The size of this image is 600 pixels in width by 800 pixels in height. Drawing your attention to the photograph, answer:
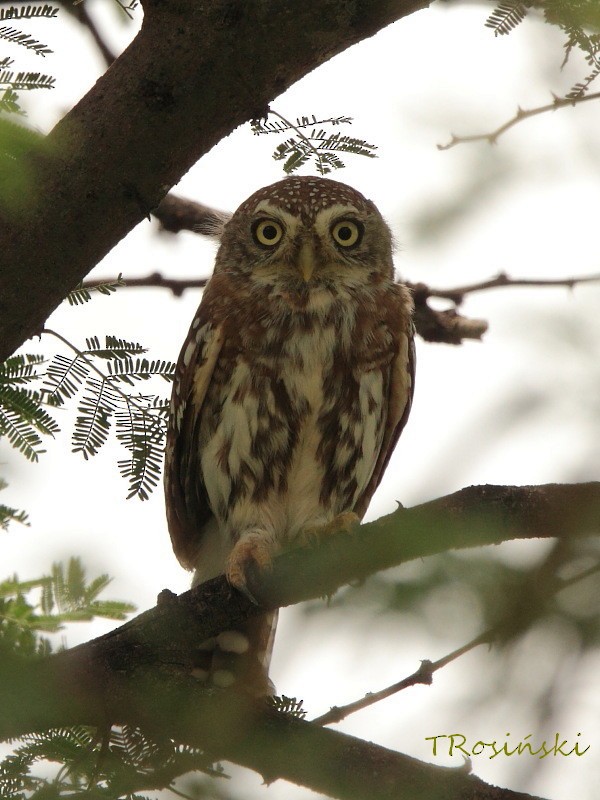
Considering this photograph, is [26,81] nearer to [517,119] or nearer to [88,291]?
[88,291]

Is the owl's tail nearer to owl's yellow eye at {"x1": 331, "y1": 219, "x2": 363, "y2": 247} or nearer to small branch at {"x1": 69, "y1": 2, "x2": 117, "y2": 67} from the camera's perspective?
owl's yellow eye at {"x1": 331, "y1": 219, "x2": 363, "y2": 247}

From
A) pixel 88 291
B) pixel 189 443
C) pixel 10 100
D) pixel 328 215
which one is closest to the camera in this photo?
pixel 10 100

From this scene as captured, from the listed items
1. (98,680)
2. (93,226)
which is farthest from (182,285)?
(98,680)

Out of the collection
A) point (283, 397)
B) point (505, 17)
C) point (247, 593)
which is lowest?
point (247, 593)

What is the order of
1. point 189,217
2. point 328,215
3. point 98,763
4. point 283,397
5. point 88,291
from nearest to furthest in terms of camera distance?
point 98,763 < point 88,291 < point 283,397 < point 328,215 < point 189,217

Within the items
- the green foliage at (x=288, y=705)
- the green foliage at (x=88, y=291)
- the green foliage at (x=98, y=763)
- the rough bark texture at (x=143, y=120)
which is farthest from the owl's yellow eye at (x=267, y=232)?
the green foliage at (x=98, y=763)

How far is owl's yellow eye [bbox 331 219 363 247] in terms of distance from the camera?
15.4 feet

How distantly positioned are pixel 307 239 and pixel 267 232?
241 millimetres

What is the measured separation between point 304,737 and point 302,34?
189 centimetres

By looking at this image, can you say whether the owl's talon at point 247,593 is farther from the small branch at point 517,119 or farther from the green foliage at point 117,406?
the small branch at point 517,119

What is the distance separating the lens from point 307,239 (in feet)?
15.1

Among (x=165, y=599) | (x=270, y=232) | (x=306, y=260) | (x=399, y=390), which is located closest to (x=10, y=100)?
(x=165, y=599)

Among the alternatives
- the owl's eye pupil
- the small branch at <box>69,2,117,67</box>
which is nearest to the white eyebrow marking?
the owl's eye pupil

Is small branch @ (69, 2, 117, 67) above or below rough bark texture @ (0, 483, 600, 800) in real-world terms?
above
